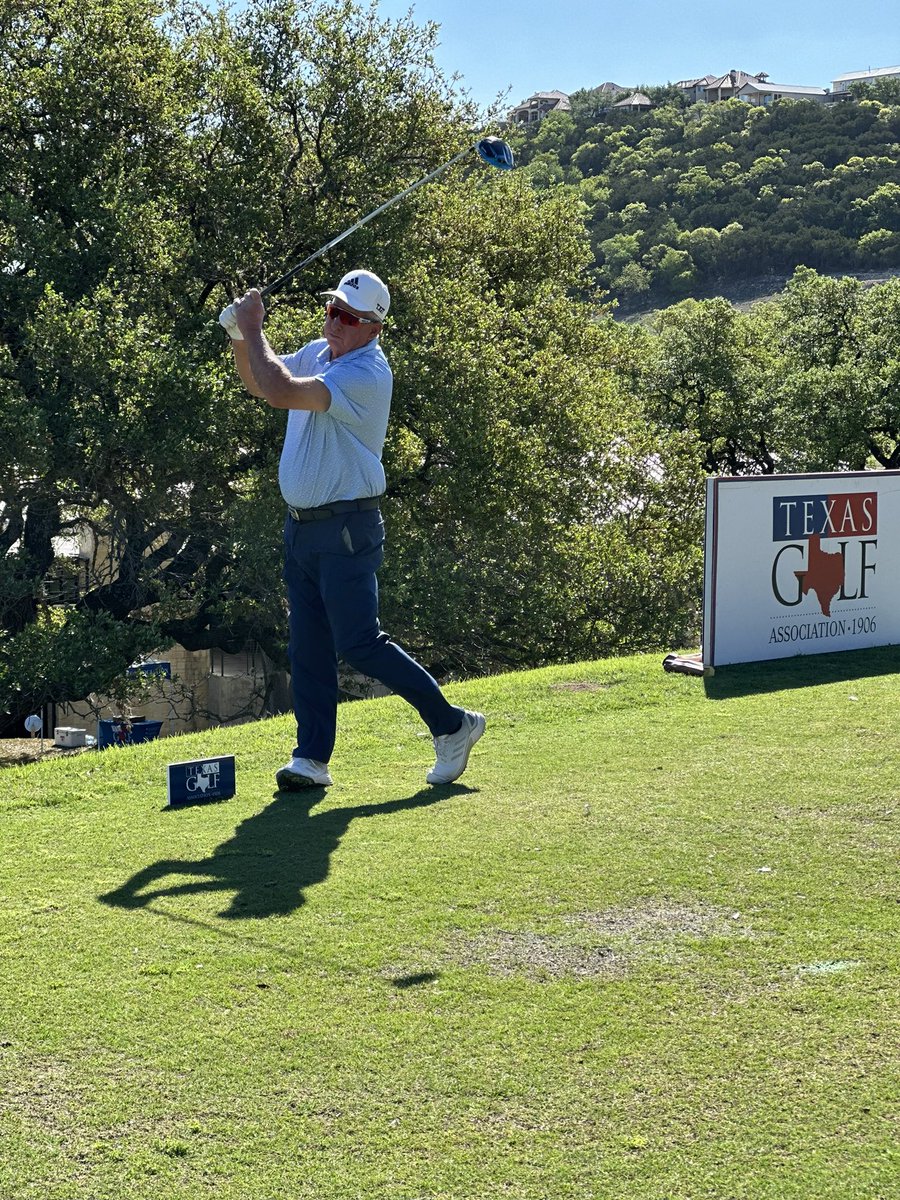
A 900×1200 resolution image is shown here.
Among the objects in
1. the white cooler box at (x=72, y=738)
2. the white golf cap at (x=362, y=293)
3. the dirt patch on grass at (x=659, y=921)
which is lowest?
the white cooler box at (x=72, y=738)

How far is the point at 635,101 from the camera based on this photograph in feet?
416

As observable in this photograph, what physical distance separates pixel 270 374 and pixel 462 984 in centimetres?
281

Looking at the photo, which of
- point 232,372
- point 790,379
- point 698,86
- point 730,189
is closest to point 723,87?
point 698,86

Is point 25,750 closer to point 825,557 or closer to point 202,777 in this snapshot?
point 825,557

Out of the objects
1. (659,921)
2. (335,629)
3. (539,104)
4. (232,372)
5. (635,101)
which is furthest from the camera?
(539,104)

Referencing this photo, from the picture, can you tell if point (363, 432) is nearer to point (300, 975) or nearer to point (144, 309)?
point (300, 975)

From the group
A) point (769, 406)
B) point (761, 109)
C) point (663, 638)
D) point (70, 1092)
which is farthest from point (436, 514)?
point (761, 109)

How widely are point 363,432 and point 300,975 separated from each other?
9.42 ft

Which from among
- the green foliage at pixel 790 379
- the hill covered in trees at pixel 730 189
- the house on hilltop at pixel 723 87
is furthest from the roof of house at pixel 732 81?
the green foliage at pixel 790 379

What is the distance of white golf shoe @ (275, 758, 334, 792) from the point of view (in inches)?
259

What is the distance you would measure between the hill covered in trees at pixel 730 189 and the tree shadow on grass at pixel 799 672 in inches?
2783

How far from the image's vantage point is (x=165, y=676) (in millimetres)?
19453

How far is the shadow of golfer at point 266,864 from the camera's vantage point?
4.89m

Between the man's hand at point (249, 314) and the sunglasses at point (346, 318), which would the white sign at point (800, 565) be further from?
the man's hand at point (249, 314)
